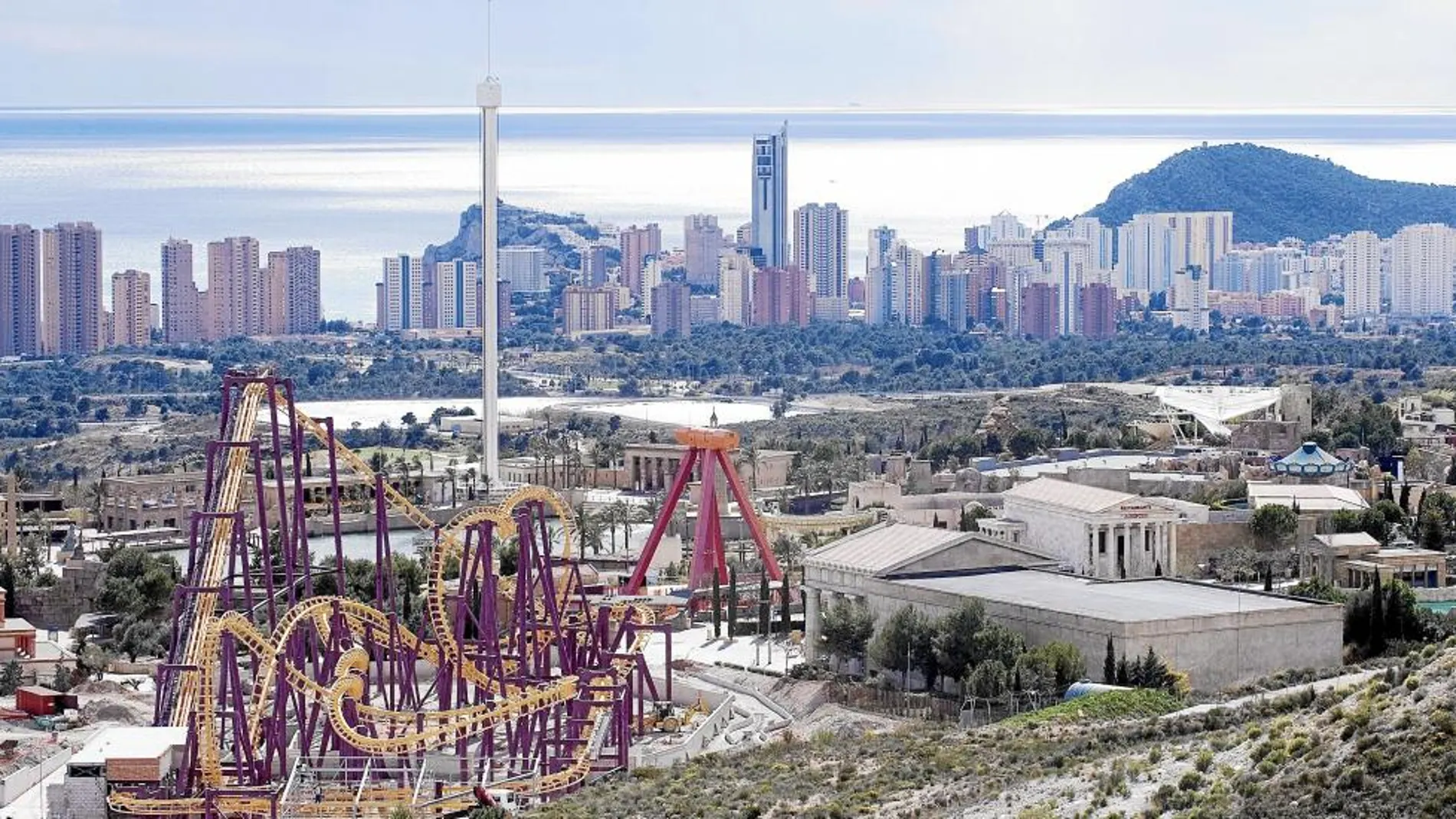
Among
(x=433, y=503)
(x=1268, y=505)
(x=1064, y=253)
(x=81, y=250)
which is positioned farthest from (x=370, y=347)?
(x=1268, y=505)

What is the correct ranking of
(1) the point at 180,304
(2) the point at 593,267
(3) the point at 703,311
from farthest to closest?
(2) the point at 593,267, (3) the point at 703,311, (1) the point at 180,304

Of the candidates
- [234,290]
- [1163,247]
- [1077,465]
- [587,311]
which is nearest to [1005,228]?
[1163,247]

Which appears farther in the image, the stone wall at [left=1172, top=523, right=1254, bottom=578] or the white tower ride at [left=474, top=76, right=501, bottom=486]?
the white tower ride at [left=474, top=76, right=501, bottom=486]

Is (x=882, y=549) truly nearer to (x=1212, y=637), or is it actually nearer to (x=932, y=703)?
(x=932, y=703)

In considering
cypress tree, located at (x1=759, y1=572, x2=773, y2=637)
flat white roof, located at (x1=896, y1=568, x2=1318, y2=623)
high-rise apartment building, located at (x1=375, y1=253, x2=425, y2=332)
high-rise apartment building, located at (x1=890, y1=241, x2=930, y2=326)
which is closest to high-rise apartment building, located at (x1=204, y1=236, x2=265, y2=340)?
high-rise apartment building, located at (x1=375, y1=253, x2=425, y2=332)

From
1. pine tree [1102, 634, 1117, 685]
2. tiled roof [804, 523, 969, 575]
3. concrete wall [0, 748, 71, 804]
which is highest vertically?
tiled roof [804, 523, 969, 575]

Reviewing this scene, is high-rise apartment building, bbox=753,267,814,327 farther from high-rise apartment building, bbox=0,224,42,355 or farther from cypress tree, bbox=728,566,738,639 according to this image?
cypress tree, bbox=728,566,738,639
